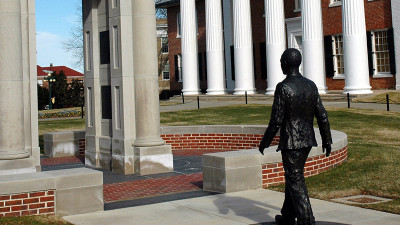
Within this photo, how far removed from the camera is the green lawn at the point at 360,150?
9664 mm

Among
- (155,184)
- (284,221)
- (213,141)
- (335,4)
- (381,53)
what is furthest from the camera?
(335,4)

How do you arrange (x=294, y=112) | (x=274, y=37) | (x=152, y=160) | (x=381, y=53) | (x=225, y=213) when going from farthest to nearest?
(x=274, y=37) → (x=381, y=53) → (x=152, y=160) → (x=225, y=213) → (x=294, y=112)

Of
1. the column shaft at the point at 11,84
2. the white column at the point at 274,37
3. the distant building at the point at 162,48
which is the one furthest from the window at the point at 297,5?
the distant building at the point at 162,48

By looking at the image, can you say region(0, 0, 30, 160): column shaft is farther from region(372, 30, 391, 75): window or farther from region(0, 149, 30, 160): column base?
region(372, 30, 391, 75): window

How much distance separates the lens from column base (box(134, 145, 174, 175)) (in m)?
13.0

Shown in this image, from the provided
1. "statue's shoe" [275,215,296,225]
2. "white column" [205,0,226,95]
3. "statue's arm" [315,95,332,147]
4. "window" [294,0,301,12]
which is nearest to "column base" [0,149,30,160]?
"statue's shoe" [275,215,296,225]

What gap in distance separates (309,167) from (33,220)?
4.95 meters

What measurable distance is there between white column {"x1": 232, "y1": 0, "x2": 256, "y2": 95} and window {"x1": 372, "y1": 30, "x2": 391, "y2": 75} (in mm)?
7464

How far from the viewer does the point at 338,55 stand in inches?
1439

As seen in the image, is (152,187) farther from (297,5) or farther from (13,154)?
(297,5)

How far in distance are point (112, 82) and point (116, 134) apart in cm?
116

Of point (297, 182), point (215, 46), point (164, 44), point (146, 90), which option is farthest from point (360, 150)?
point (164, 44)

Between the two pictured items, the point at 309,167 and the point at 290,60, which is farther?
the point at 309,167

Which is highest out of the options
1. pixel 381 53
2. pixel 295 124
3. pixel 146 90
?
pixel 381 53
